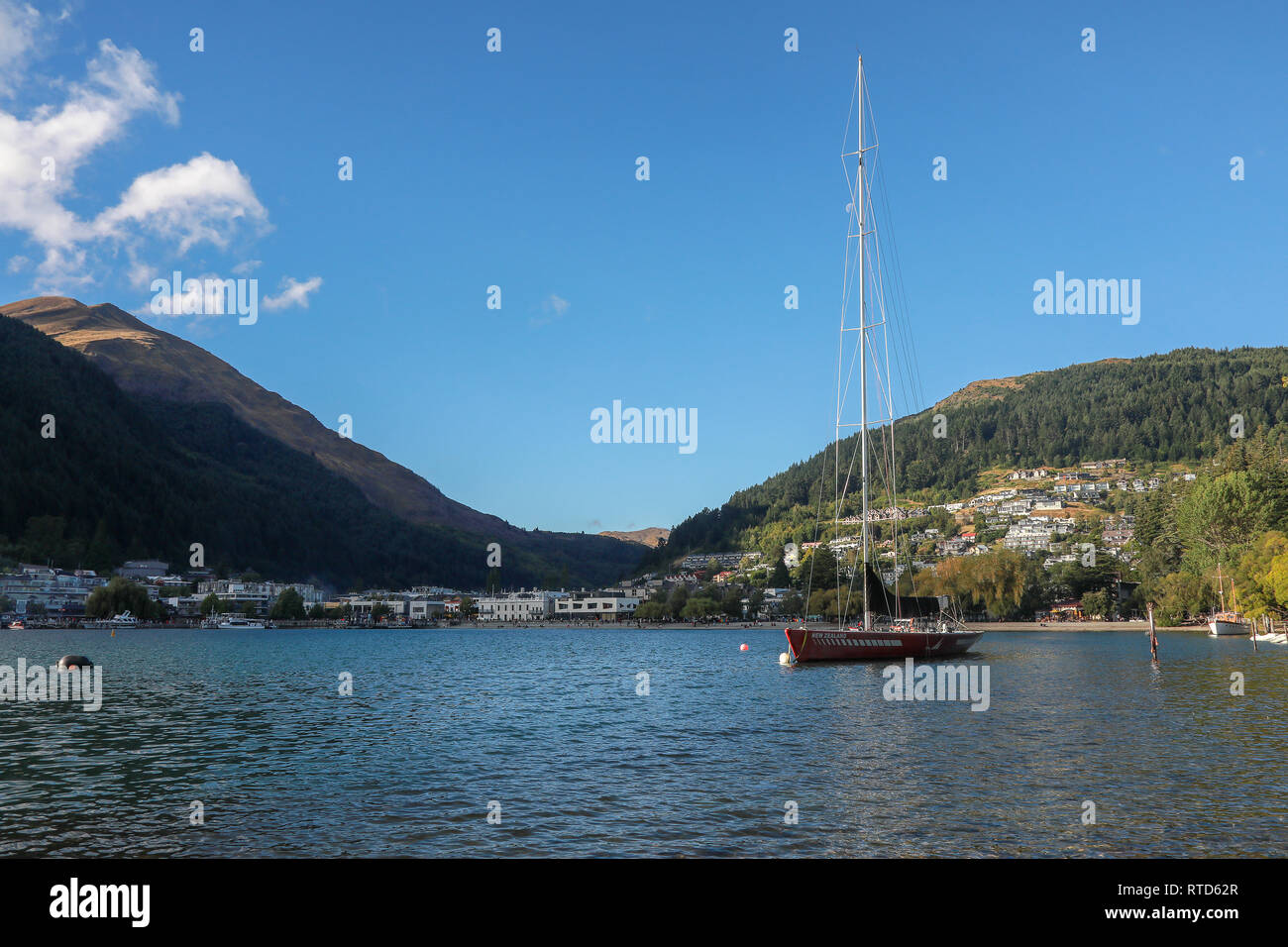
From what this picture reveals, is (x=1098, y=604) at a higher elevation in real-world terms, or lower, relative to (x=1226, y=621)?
lower

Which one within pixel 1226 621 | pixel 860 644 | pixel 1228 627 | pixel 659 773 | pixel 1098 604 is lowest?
pixel 1098 604

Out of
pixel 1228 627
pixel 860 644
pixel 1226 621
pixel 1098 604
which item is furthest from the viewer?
pixel 1098 604

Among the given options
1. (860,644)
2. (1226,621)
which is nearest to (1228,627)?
(1226,621)

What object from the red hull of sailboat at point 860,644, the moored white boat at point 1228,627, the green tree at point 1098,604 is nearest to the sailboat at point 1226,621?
the moored white boat at point 1228,627

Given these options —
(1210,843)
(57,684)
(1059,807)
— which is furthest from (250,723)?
(1210,843)

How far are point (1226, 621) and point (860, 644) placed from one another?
201ft

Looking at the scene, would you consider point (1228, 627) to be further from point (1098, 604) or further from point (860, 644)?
point (860, 644)

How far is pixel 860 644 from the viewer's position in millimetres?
55312

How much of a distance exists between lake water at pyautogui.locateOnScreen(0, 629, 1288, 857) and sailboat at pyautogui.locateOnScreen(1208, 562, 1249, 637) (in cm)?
5464

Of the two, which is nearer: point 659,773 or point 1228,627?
point 659,773

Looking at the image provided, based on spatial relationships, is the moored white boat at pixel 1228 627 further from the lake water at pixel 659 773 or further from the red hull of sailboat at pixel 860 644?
the lake water at pixel 659 773

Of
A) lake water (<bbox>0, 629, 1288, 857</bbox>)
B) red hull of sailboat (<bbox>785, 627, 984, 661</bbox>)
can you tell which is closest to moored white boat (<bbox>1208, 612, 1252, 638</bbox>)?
red hull of sailboat (<bbox>785, 627, 984, 661</bbox>)

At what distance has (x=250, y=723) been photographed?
31.8m

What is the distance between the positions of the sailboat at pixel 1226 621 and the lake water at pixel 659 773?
179ft
